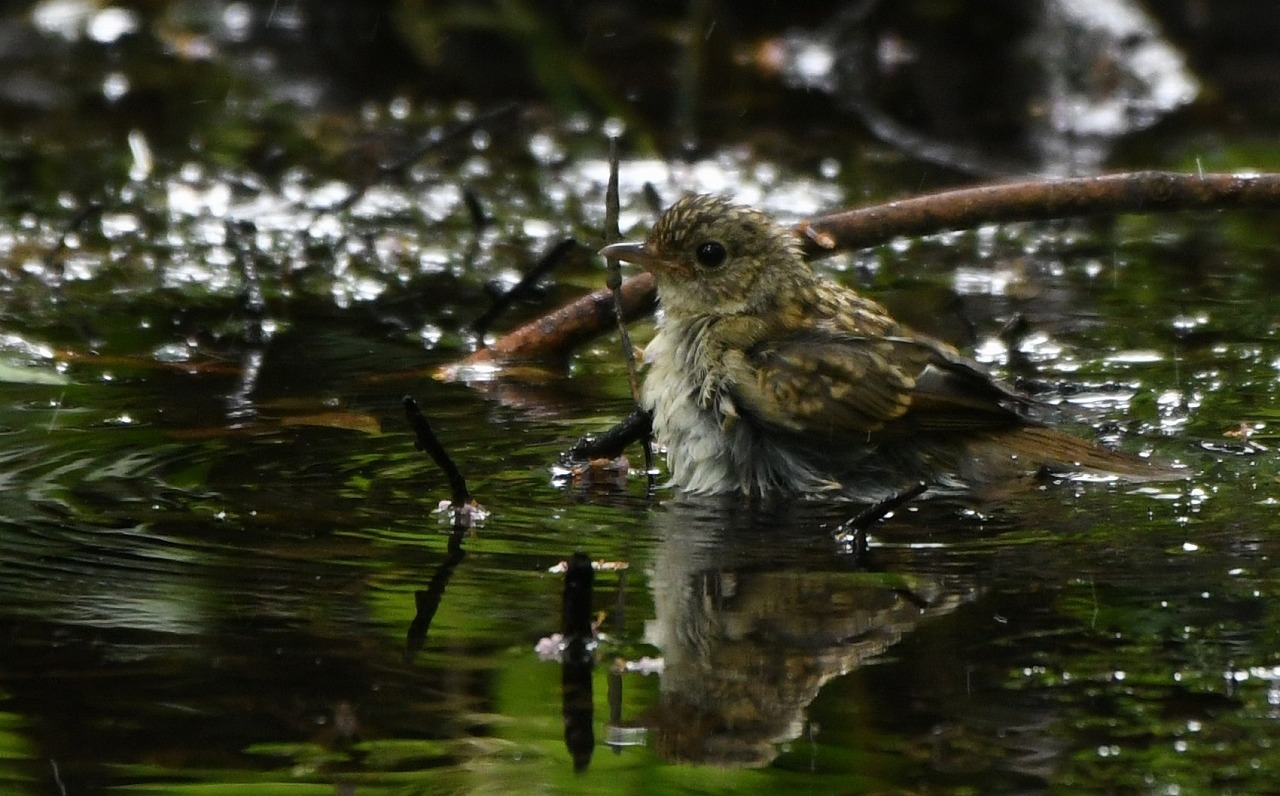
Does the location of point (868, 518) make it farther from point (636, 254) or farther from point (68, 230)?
point (68, 230)

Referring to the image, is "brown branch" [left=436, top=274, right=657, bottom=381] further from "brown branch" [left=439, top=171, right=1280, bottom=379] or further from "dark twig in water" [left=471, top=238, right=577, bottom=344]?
"dark twig in water" [left=471, top=238, right=577, bottom=344]

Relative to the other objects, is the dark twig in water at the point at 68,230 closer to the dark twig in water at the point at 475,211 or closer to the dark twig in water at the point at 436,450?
the dark twig in water at the point at 475,211

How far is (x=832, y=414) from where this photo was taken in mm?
6488

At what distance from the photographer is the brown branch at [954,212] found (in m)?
7.45

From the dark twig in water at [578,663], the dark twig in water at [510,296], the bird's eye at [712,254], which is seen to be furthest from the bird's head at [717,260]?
the dark twig in water at [578,663]

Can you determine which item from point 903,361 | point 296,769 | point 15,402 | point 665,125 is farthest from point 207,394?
point 665,125

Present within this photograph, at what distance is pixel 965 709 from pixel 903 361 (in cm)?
259

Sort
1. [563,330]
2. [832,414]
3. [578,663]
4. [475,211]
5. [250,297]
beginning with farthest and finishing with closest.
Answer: [475,211] → [250,297] → [563,330] → [832,414] → [578,663]

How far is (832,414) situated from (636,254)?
3.25ft

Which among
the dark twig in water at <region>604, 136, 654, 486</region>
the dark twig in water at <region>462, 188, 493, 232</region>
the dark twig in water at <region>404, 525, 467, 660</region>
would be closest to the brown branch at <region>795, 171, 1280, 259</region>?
the dark twig in water at <region>604, 136, 654, 486</region>

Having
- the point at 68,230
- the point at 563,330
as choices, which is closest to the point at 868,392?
the point at 563,330

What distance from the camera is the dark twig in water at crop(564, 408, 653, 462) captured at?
656 cm

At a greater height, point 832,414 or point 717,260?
point 717,260

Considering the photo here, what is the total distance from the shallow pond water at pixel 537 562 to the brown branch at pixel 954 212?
17cm
